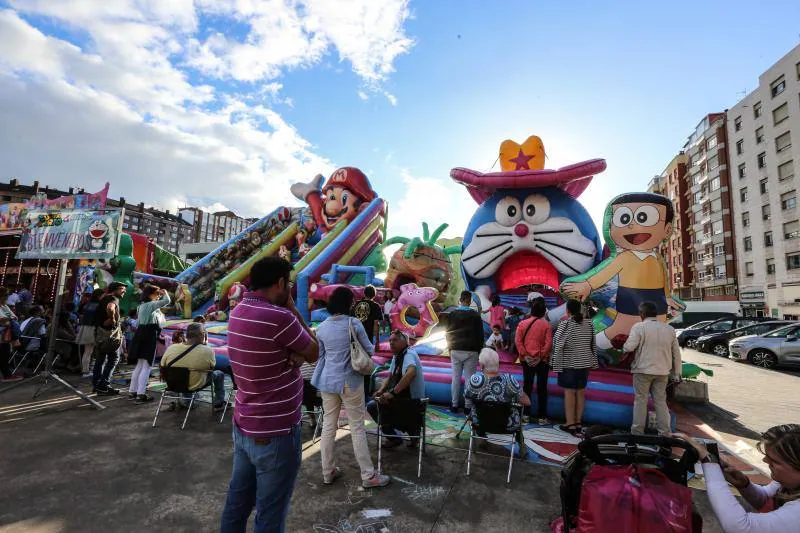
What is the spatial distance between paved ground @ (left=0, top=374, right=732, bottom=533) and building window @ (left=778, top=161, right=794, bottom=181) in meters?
32.6

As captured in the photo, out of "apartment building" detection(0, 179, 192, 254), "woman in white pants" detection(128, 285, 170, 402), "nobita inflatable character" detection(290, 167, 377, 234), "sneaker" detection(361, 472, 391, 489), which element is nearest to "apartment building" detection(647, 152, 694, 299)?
"nobita inflatable character" detection(290, 167, 377, 234)

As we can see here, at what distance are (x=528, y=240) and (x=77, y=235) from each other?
7.06 m

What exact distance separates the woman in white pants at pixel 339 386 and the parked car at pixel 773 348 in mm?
12986

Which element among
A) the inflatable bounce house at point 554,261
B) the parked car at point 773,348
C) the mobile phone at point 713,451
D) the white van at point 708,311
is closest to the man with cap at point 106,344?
the inflatable bounce house at point 554,261

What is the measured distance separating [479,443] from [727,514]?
3084 millimetres

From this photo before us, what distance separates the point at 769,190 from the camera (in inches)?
1052

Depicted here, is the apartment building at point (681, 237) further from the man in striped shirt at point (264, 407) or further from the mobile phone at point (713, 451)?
the man in striped shirt at point (264, 407)

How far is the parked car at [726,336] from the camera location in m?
12.8

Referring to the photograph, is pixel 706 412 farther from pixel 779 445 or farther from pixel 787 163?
pixel 787 163

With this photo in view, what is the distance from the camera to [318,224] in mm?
16906

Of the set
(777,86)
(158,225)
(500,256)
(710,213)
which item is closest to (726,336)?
(500,256)

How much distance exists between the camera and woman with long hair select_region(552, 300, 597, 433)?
4668mm

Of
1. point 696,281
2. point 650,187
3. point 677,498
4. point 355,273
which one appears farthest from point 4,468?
point 650,187

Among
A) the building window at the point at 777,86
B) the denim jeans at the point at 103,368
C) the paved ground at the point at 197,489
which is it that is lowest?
the paved ground at the point at 197,489
